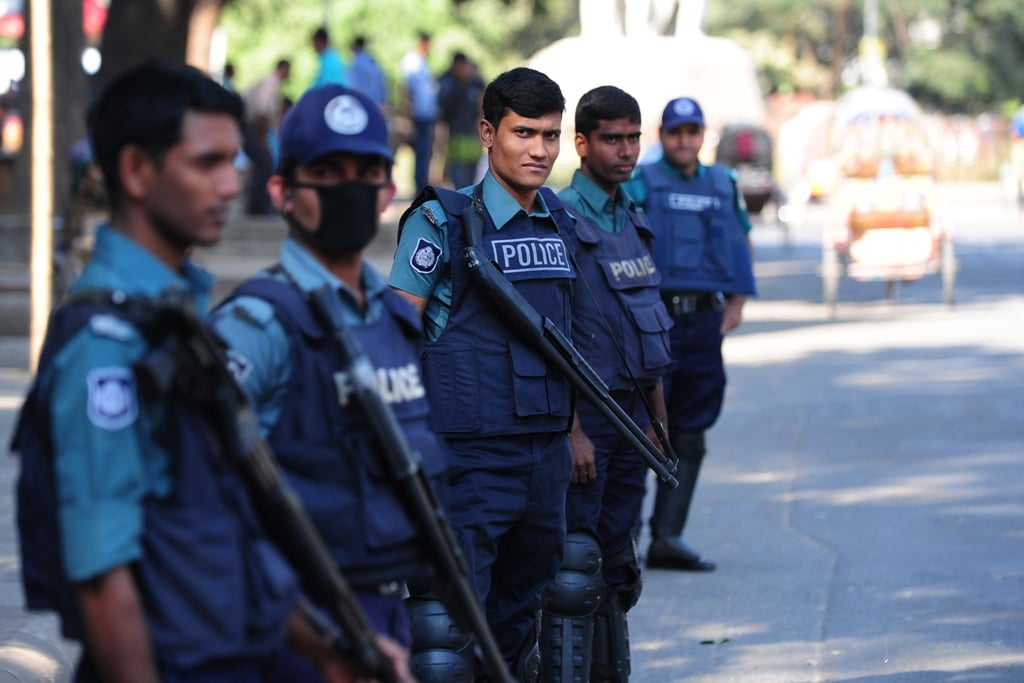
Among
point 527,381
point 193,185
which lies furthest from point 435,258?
point 193,185

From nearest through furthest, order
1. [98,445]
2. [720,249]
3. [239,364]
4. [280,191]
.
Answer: [98,445], [239,364], [280,191], [720,249]

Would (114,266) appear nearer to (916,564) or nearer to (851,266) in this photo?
(916,564)

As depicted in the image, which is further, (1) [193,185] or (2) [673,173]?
(2) [673,173]

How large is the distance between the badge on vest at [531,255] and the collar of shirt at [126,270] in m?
2.02

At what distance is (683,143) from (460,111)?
1432 cm

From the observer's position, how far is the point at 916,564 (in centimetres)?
794

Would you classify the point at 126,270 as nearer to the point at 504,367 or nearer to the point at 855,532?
the point at 504,367

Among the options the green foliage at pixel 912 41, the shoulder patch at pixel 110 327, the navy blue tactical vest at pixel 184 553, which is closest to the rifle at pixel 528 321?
the navy blue tactical vest at pixel 184 553

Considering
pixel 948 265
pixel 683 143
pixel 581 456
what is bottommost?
pixel 948 265

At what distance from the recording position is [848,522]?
29.1 feet

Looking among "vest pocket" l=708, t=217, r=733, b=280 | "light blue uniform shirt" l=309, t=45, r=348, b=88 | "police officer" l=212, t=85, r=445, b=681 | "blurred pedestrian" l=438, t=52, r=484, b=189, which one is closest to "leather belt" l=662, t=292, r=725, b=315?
"vest pocket" l=708, t=217, r=733, b=280

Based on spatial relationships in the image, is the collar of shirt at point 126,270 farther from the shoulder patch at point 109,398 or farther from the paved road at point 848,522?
the paved road at point 848,522

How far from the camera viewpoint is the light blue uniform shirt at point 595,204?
19.6ft

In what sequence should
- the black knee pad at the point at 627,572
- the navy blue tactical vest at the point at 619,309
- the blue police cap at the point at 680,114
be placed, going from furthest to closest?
the blue police cap at the point at 680,114 < the black knee pad at the point at 627,572 < the navy blue tactical vest at the point at 619,309
